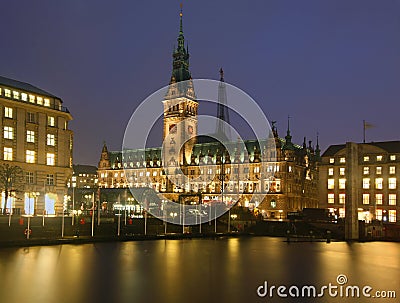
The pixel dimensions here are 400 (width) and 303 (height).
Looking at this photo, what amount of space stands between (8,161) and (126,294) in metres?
61.8

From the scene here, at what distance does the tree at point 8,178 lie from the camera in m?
72.2

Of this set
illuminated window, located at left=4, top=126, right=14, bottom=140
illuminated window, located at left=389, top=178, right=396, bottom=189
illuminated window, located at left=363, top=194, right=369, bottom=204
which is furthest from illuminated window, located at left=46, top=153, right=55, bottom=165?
illuminated window, located at left=389, top=178, right=396, bottom=189

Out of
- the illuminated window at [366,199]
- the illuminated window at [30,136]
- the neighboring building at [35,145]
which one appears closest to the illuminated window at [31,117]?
the neighboring building at [35,145]

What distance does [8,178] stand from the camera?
72.9 m

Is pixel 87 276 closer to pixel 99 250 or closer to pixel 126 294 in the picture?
pixel 126 294

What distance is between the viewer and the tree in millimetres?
72250

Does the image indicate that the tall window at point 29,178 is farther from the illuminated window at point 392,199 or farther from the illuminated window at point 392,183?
the illuminated window at point 392,183

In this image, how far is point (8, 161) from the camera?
77812mm

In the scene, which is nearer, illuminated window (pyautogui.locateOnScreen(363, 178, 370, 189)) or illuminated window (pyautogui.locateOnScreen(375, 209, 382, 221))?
illuminated window (pyautogui.locateOnScreen(375, 209, 382, 221))

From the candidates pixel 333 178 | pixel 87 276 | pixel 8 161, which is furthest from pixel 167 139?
Result: pixel 87 276

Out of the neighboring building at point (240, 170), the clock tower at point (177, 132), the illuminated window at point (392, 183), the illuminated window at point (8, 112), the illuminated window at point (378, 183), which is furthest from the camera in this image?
the clock tower at point (177, 132)
